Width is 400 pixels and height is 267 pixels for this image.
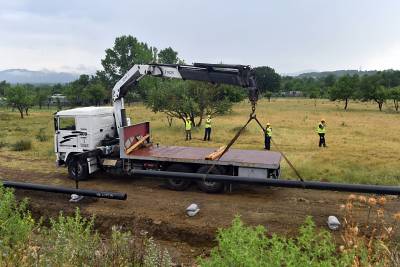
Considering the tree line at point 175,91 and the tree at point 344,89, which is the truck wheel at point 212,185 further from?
the tree at point 344,89

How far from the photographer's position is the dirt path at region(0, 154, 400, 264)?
32.7 ft

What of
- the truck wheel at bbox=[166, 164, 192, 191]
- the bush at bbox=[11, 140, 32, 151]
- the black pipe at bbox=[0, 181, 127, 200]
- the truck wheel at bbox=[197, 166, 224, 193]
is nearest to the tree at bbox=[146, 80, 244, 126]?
the bush at bbox=[11, 140, 32, 151]

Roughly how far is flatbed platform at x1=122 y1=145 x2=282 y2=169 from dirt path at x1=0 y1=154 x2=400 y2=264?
3.86 feet

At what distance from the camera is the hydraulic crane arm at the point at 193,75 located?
12.1m

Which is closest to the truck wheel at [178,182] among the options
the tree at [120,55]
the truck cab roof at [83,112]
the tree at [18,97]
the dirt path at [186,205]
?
the dirt path at [186,205]

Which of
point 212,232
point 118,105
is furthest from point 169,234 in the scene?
point 118,105

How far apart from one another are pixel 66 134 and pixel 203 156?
5679 mm

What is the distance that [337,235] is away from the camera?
964 centimetres

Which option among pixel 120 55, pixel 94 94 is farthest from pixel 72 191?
pixel 120 55

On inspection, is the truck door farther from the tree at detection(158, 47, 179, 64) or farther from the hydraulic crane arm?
the tree at detection(158, 47, 179, 64)

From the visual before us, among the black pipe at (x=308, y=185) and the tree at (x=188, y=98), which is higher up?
the tree at (x=188, y=98)

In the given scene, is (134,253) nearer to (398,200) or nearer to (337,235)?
(337,235)

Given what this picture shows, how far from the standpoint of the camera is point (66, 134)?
15.1 meters

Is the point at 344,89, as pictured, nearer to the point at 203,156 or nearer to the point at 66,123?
the point at 203,156
